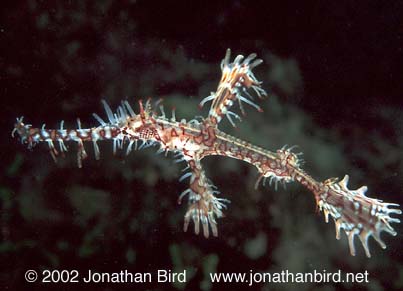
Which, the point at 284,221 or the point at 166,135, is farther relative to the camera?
A: the point at 284,221

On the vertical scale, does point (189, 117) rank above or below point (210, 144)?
above

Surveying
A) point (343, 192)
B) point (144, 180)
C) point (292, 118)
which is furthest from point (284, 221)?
point (144, 180)

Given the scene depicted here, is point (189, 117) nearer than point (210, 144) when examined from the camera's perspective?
No

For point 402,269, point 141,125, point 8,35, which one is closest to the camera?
point 141,125

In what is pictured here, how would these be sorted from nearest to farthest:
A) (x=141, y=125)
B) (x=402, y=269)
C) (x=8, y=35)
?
1. (x=141, y=125)
2. (x=402, y=269)
3. (x=8, y=35)

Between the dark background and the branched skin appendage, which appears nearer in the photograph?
the branched skin appendage

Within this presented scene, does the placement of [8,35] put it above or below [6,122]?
above

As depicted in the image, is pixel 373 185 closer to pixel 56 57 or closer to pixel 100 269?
pixel 100 269

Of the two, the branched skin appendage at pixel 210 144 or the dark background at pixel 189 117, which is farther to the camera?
the dark background at pixel 189 117
